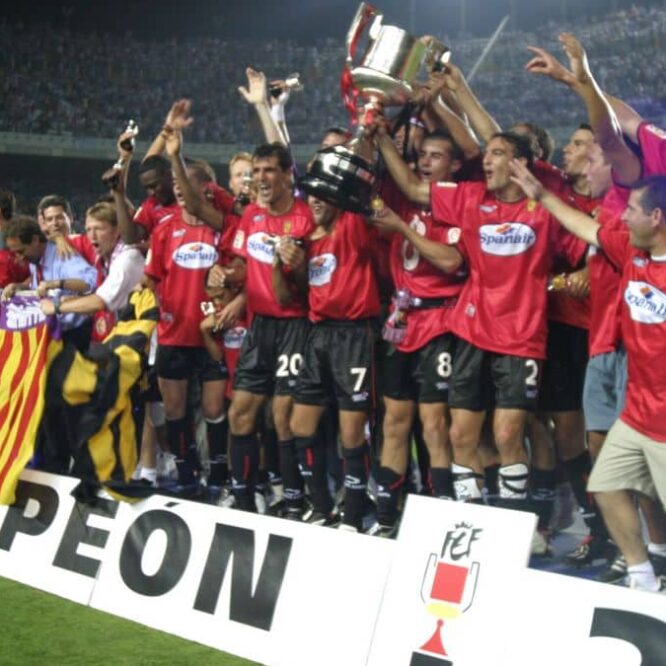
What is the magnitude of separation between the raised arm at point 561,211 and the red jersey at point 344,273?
3.45 feet

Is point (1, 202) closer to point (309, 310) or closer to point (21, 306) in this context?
point (21, 306)

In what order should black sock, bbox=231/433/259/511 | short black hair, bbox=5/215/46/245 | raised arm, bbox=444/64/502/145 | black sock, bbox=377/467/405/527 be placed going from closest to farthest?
raised arm, bbox=444/64/502/145 → black sock, bbox=377/467/405/527 → black sock, bbox=231/433/259/511 → short black hair, bbox=5/215/46/245

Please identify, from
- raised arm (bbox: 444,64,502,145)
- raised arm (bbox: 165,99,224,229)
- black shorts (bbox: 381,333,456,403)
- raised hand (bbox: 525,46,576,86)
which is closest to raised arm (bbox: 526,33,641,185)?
raised hand (bbox: 525,46,576,86)

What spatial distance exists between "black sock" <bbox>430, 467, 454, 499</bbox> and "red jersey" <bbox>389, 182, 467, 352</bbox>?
1.61 ft

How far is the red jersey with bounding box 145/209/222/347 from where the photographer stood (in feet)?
18.7

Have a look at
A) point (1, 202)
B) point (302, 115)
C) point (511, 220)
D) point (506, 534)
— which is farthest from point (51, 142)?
point (506, 534)

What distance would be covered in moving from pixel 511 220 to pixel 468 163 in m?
0.56

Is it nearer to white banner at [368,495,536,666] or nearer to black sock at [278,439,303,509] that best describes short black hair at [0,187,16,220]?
black sock at [278,439,303,509]

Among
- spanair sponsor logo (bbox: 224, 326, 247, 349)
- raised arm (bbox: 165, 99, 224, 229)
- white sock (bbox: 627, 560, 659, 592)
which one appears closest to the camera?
white sock (bbox: 627, 560, 659, 592)

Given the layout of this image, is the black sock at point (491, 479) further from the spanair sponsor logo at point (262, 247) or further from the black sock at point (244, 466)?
the spanair sponsor logo at point (262, 247)

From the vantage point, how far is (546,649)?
3.00m

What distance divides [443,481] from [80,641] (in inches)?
63.5

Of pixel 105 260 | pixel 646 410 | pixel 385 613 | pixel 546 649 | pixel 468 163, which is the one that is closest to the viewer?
pixel 546 649

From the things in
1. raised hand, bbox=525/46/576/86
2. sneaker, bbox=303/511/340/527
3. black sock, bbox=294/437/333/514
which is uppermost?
raised hand, bbox=525/46/576/86
